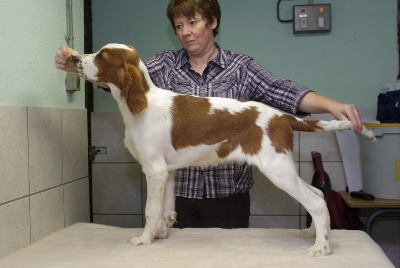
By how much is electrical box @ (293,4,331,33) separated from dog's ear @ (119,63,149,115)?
1.66 metres

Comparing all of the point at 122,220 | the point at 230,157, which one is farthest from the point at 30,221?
the point at 122,220

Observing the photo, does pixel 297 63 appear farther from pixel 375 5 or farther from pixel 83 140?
pixel 83 140

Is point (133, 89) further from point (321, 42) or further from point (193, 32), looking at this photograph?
point (321, 42)

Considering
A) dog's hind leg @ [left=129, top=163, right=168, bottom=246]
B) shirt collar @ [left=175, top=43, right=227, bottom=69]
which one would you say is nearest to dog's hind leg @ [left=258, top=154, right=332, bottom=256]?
dog's hind leg @ [left=129, top=163, right=168, bottom=246]

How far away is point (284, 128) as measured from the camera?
1.66 metres

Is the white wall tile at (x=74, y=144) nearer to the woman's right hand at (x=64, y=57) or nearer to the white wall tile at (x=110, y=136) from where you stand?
the woman's right hand at (x=64, y=57)

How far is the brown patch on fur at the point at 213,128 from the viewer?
5.49 ft

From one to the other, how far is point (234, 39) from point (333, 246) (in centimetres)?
175

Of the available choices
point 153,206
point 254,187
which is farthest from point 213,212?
point 254,187

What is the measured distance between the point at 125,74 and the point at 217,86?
0.58m

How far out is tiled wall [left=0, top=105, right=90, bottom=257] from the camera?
1646mm

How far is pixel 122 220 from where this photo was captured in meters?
3.25

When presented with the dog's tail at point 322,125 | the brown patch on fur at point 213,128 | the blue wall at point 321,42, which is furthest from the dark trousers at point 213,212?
the blue wall at point 321,42

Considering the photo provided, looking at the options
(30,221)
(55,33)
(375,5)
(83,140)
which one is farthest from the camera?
(375,5)
